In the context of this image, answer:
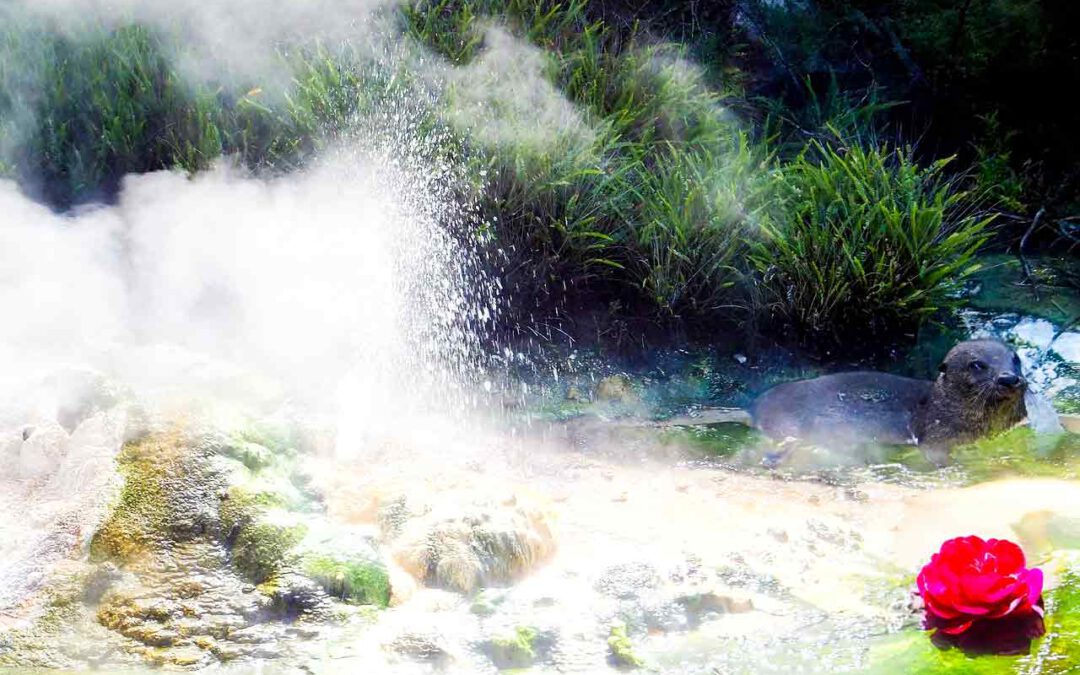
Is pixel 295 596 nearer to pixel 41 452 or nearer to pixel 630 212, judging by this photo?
pixel 41 452

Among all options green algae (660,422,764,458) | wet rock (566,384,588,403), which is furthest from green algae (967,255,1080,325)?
wet rock (566,384,588,403)

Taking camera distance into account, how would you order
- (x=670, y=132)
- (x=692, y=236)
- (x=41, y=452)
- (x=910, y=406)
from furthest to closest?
1. (x=670, y=132)
2. (x=692, y=236)
3. (x=910, y=406)
4. (x=41, y=452)

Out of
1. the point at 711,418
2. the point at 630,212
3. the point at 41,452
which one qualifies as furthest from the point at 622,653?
the point at 630,212

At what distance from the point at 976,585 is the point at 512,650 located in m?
1.21

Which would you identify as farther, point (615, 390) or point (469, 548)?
point (615, 390)

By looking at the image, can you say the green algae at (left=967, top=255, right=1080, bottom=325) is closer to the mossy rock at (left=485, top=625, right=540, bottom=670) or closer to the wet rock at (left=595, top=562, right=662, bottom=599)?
the wet rock at (left=595, top=562, right=662, bottom=599)

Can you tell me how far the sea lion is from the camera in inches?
192

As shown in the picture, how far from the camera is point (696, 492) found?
14.3 feet

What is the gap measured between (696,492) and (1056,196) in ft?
13.5

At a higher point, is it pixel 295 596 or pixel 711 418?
pixel 711 418

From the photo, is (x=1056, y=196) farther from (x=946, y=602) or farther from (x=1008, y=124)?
(x=946, y=602)

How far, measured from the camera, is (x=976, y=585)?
258 cm

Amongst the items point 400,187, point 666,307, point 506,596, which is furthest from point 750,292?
point 506,596

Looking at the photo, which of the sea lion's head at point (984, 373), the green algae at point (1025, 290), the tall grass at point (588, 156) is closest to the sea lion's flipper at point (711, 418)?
the tall grass at point (588, 156)
